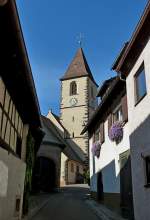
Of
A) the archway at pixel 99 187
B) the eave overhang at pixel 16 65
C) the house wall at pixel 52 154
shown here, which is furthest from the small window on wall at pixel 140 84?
the house wall at pixel 52 154

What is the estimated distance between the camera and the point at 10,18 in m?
6.11

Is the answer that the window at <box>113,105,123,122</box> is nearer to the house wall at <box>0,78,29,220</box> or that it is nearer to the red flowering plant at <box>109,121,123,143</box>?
the red flowering plant at <box>109,121,123,143</box>

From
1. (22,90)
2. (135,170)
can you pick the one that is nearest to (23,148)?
(22,90)

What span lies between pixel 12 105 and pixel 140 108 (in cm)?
412

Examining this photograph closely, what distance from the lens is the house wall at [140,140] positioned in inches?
386

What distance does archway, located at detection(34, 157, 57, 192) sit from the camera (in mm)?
32594

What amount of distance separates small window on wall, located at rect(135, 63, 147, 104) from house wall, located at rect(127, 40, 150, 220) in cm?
15

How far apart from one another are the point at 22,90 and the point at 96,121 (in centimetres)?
1211

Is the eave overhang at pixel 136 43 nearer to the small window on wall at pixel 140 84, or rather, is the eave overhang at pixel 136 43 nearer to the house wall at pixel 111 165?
the small window on wall at pixel 140 84

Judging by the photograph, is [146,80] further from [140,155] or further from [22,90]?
[22,90]

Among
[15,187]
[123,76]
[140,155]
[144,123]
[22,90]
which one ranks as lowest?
[15,187]

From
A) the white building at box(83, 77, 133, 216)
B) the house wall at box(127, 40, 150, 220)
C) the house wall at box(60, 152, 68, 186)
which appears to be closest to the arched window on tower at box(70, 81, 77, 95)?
the house wall at box(60, 152, 68, 186)

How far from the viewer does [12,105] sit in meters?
10.3

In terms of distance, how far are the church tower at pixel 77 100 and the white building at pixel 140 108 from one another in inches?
1641
